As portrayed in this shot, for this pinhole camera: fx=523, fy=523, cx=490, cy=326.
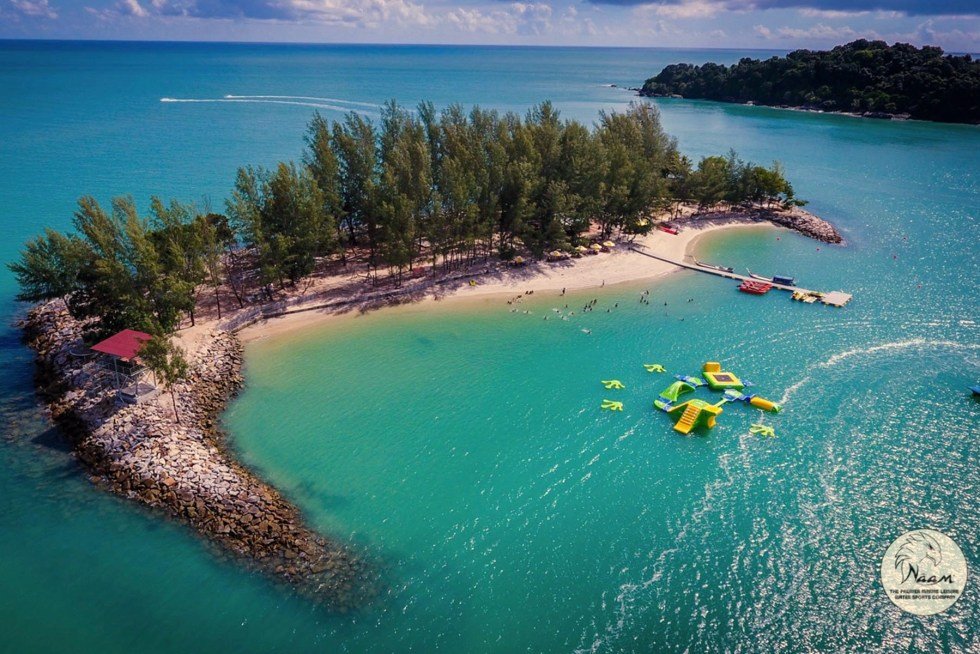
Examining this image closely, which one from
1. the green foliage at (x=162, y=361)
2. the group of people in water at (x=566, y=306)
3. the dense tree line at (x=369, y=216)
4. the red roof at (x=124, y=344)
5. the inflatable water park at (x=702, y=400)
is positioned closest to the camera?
the green foliage at (x=162, y=361)

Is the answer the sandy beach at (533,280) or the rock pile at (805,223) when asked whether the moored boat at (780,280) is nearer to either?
the sandy beach at (533,280)

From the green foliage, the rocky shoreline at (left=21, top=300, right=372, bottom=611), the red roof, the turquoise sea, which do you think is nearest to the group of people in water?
the turquoise sea

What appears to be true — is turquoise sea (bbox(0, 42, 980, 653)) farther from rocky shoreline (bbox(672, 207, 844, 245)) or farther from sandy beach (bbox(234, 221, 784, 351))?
rocky shoreline (bbox(672, 207, 844, 245))

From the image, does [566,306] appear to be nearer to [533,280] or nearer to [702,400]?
[533,280]

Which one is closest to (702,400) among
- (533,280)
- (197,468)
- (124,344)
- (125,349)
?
(533,280)

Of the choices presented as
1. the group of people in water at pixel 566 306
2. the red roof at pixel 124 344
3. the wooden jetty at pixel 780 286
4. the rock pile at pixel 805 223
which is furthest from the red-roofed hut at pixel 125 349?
the rock pile at pixel 805 223
